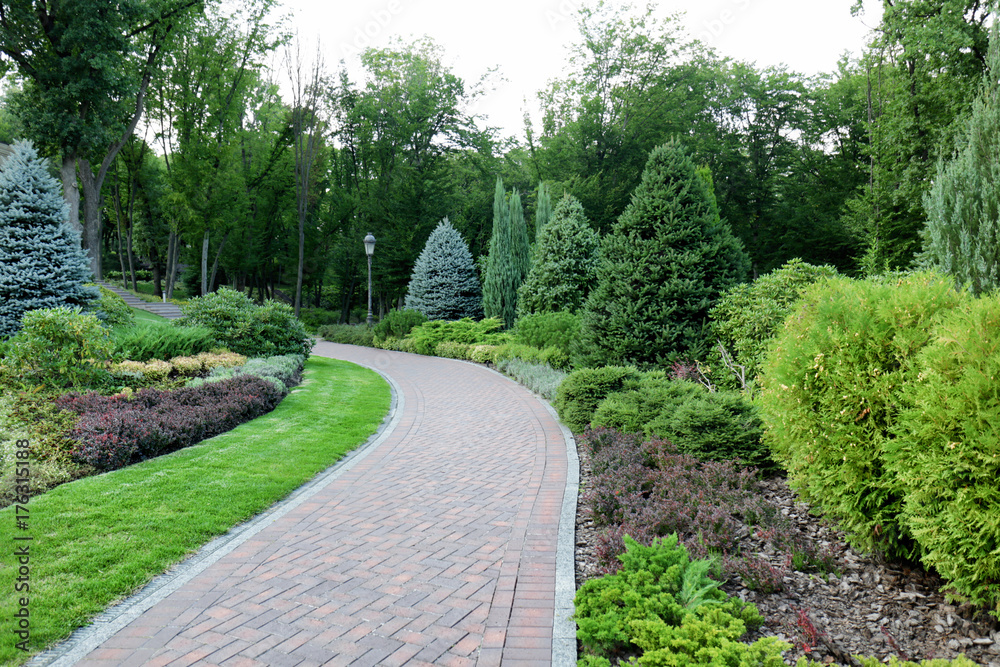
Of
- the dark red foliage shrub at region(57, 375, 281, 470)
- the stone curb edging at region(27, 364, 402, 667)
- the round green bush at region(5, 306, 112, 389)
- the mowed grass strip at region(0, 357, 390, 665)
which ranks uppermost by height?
the round green bush at region(5, 306, 112, 389)

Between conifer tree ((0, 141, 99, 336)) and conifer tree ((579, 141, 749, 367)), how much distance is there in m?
11.3

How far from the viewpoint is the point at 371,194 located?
33.8 meters

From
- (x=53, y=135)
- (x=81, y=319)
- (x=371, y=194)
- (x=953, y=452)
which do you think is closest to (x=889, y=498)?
(x=953, y=452)

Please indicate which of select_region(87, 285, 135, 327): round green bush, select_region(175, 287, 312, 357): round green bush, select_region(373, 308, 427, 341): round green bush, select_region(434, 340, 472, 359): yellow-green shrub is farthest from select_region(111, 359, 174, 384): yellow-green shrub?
select_region(373, 308, 427, 341): round green bush

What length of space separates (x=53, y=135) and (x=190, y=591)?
20408 millimetres

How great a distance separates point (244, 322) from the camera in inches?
549

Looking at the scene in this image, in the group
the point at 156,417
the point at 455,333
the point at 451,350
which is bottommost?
the point at 156,417

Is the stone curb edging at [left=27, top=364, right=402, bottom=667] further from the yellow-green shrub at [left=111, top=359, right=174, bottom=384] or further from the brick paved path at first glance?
the yellow-green shrub at [left=111, top=359, right=174, bottom=384]

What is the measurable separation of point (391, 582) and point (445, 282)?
2247cm

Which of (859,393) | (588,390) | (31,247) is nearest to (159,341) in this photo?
(31,247)

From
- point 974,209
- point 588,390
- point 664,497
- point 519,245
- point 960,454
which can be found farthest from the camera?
point 519,245

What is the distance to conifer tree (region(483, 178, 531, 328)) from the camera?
23.6m

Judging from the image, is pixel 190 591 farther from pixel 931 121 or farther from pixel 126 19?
pixel 931 121

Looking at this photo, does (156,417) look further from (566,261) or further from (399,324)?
(399,324)
